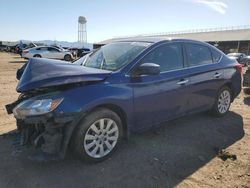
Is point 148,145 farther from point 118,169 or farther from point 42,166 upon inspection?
point 42,166

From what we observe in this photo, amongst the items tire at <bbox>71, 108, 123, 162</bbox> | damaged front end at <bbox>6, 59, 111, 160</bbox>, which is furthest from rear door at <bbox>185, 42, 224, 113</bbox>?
damaged front end at <bbox>6, 59, 111, 160</bbox>

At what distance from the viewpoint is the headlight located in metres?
3.14

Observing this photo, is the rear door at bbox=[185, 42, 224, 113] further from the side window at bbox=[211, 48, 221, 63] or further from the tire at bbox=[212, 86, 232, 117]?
the tire at bbox=[212, 86, 232, 117]

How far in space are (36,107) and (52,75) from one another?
0.46 meters

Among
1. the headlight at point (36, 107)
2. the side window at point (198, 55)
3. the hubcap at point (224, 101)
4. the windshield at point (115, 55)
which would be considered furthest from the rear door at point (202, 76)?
the headlight at point (36, 107)

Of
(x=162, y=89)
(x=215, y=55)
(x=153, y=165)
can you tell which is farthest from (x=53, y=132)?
(x=215, y=55)

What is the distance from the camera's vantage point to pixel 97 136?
3.55 meters

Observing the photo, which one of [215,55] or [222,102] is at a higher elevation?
[215,55]

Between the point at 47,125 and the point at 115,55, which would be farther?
the point at 115,55

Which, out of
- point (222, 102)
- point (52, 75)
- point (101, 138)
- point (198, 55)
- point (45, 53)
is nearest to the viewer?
point (52, 75)

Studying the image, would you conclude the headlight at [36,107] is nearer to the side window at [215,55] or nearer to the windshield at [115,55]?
the windshield at [115,55]

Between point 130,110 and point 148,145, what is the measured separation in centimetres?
81

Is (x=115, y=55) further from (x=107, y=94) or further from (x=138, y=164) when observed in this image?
(x=138, y=164)

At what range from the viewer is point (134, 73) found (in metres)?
3.82
